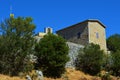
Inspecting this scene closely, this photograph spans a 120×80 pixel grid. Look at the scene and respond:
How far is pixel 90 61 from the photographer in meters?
43.8

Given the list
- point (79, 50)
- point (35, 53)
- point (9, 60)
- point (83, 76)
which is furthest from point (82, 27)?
point (9, 60)

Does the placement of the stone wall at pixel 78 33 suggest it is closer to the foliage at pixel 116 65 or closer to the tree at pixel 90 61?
the foliage at pixel 116 65

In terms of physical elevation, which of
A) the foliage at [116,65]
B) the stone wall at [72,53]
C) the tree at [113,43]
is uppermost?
the tree at [113,43]

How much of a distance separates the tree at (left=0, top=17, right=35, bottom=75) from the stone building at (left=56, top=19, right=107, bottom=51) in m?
24.9

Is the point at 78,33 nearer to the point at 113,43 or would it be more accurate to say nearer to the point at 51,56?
the point at 113,43

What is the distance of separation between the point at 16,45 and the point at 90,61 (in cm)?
1286

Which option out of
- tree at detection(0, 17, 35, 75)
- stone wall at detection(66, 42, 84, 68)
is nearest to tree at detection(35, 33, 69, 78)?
tree at detection(0, 17, 35, 75)

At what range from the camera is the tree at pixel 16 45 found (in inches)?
1303

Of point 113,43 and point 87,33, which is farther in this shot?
point 113,43

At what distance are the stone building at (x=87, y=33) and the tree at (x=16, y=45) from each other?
24884 millimetres

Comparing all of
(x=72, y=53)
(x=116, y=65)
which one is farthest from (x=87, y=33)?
(x=72, y=53)

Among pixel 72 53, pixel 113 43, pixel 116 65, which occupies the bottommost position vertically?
pixel 116 65

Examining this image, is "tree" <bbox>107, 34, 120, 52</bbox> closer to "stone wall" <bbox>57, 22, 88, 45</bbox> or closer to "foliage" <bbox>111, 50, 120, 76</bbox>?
"stone wall" <bbox>57, 22, 88, 45</bbox>

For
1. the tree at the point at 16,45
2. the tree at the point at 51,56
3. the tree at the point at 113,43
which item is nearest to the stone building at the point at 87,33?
the tree at the point at 113,43
